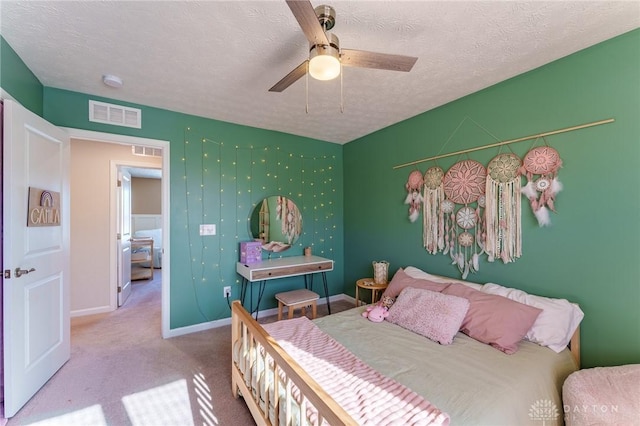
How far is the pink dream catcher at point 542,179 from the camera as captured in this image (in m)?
1.98

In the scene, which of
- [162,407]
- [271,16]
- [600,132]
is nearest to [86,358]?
[162,407]

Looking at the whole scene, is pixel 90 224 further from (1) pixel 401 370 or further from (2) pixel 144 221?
(1) pixel 401 370

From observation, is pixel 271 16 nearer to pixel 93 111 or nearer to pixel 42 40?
pixel 42 40

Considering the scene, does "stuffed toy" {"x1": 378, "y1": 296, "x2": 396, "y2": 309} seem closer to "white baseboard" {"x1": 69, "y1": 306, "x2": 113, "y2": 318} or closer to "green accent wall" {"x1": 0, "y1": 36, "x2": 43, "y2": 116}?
"green accent wall" {"x1": 0, "y1": 36, "x2": 43, "y2": 116}

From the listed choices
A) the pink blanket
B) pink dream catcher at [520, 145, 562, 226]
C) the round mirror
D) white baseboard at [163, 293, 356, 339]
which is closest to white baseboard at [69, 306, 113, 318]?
white baseboard at [163, 293, 356, 339]

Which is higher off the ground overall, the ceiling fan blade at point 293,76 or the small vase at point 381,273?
the ceiling fan blade at point 293,76

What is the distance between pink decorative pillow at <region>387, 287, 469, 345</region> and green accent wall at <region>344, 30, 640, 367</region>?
2.09ft

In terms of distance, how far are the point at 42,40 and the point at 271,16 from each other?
1.56m

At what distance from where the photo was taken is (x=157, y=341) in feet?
9.25

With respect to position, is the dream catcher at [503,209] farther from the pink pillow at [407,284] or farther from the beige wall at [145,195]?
the beige wall at [145,195]

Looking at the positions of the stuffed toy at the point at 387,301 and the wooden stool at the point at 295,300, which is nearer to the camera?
the stuffed toy at the point at 387,301

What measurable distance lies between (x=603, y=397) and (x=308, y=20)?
7.49 feet

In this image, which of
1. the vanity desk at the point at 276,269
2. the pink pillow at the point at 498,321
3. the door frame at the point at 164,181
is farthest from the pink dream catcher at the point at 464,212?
the door frame at the point at 164,181

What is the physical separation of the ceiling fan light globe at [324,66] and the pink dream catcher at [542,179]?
1755 millimetres
